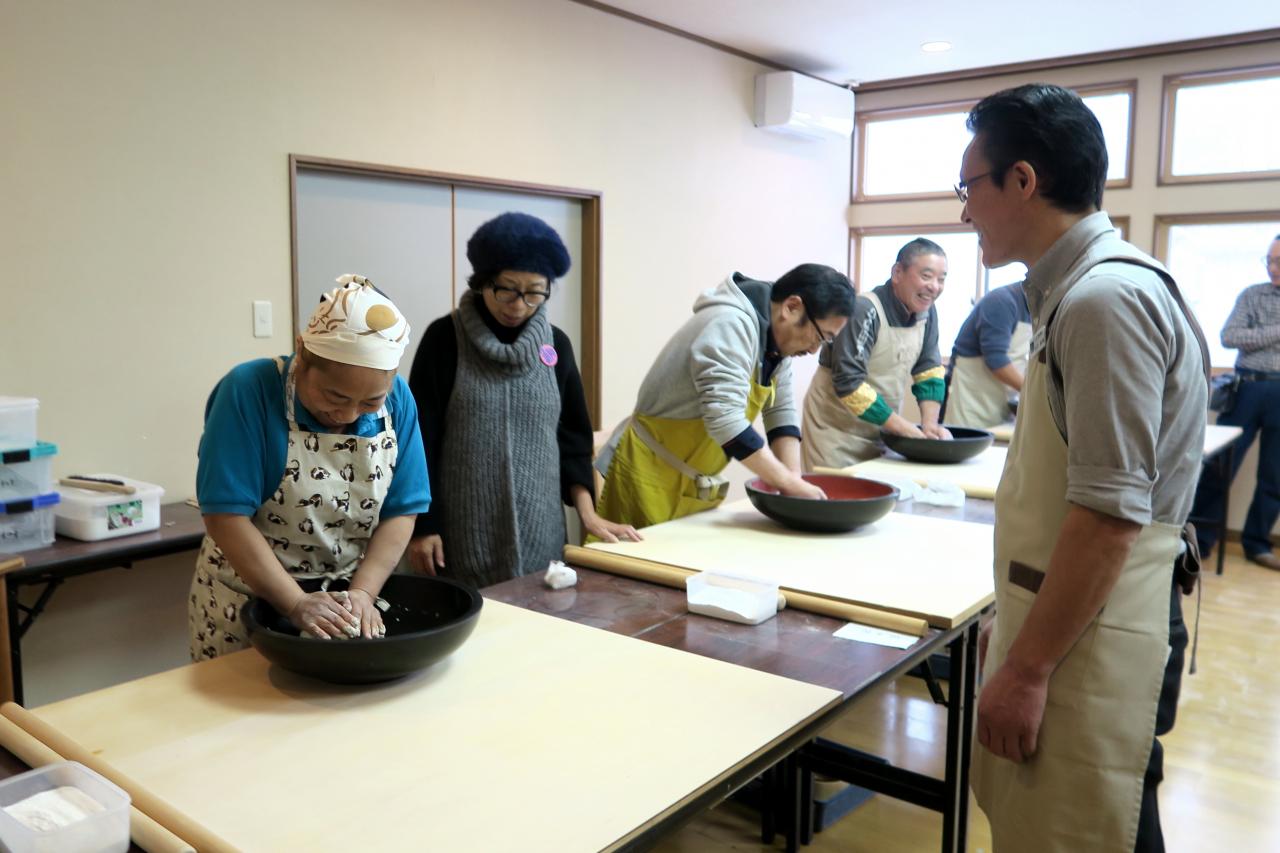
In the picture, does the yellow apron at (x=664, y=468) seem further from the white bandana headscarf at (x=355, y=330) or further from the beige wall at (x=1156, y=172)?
the beige wall at (x=1156, y=172)

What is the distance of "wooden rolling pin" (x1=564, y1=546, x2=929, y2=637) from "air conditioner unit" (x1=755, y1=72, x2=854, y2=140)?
4065 millimetres

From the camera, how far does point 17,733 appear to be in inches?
46.1

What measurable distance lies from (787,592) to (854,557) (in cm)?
35

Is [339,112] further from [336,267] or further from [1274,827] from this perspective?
[1274,827]

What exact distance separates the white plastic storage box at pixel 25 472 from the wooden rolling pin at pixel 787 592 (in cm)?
148

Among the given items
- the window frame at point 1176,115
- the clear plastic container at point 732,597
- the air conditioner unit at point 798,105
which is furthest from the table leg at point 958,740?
the window frame at point 1176,115

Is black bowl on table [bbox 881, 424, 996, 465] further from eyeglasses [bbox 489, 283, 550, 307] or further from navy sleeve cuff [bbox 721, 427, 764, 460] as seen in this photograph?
eyeglasses [bbox 489, 283, 550, 307]

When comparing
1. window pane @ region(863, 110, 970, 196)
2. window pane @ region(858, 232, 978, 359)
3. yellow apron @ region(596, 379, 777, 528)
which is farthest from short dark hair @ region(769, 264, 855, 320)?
window pane @ region(863, 110, 970, 196)

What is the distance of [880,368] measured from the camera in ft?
12.3

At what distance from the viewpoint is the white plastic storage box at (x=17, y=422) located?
246cm

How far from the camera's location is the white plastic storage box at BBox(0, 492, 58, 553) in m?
2.45

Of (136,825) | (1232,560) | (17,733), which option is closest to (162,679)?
(17,733)

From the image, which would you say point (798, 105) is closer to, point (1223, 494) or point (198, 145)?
point (1223, 494)

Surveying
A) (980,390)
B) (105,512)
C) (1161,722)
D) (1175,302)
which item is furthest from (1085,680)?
(980,390)
